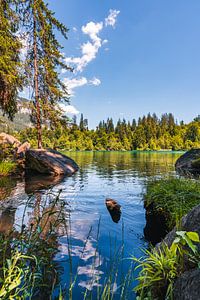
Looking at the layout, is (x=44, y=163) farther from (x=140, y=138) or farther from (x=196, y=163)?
(x=140, y=138)

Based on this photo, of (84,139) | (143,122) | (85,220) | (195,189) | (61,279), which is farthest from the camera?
(143,122)

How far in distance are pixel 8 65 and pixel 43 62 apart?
23.2 ft

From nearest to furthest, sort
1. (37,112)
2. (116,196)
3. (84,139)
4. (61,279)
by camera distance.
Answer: (61,279), (116,196), (37,112), (84,139)

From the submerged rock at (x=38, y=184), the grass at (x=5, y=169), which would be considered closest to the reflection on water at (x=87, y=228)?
the submerged rock at (x=38, y=184)

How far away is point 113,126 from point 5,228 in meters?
122

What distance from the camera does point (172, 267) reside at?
5.97 ft

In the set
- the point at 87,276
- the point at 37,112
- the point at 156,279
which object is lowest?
the point at 87,276

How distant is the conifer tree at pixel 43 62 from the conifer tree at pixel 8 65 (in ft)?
9.28

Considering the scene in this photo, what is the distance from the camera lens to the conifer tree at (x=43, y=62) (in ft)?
52.0

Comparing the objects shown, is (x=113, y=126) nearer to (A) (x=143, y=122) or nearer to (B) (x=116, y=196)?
(A) (x=143, y=122)

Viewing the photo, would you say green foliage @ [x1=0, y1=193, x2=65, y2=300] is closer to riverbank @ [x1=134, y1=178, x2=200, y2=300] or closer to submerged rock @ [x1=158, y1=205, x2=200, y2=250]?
riverbank @ [x1=134, y1=178, x2=200, y2=300]

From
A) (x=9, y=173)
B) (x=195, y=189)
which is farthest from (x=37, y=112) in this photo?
(x=195, y=189)

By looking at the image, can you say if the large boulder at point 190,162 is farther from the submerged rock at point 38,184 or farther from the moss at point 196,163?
the submerged rock at point 38,184

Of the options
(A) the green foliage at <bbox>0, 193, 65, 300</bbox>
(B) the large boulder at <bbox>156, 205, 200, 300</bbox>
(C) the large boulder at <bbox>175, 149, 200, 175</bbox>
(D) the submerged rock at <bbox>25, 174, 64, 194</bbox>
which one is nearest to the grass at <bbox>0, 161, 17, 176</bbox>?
(D) the submerged rock at <bbox>25, 174, 64, 194</bbox>
